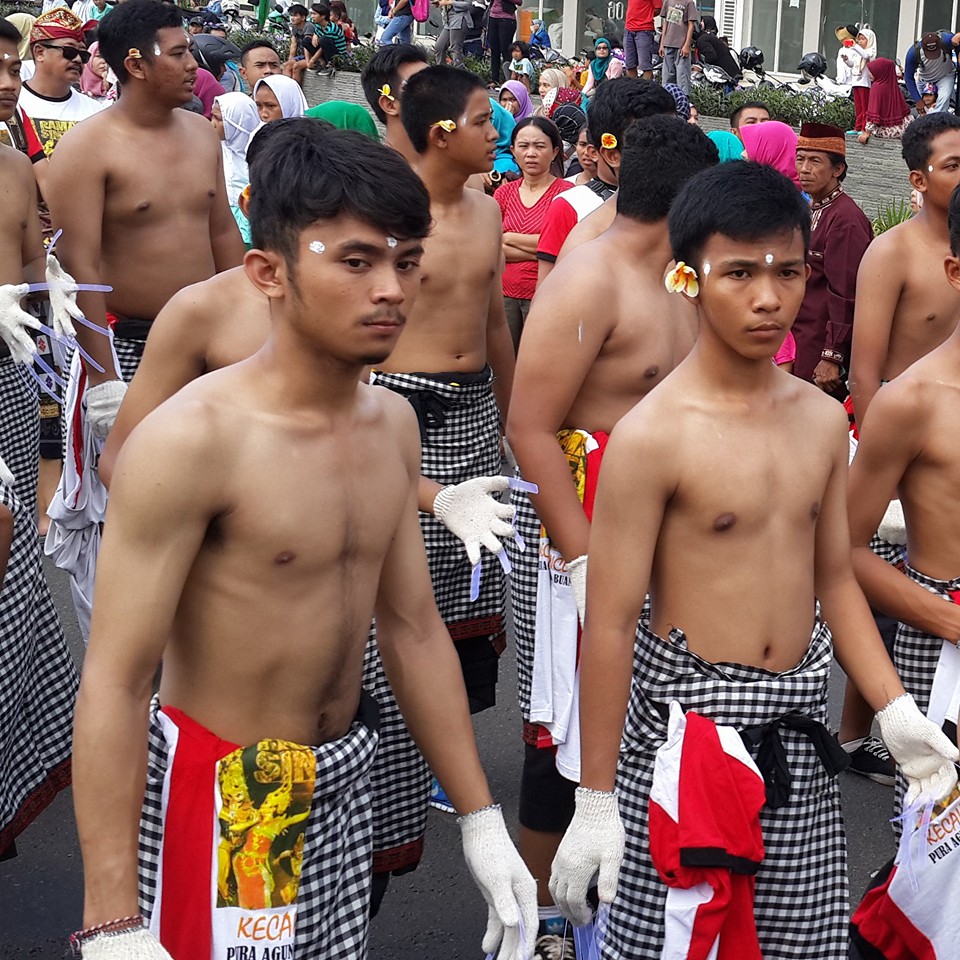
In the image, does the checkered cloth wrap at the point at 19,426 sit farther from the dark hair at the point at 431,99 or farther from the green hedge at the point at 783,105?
the green hedge at the point at 783,105

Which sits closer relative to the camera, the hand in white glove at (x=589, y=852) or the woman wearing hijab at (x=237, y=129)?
the hand in white glove at (x=589, y=852)

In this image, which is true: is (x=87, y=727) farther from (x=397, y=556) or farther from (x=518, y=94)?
(x=518, y=94)

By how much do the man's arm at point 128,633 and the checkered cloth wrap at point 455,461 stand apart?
206 cm

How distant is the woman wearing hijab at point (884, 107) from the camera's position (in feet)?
61.5

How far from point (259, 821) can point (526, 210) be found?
6455mm

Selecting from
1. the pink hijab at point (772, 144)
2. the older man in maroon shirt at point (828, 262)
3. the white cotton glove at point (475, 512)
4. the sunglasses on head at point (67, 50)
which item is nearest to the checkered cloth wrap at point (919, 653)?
the white cotton glove at point (475, 512)

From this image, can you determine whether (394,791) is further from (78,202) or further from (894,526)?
(78,202)

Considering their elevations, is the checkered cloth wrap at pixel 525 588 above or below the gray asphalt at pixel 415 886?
above

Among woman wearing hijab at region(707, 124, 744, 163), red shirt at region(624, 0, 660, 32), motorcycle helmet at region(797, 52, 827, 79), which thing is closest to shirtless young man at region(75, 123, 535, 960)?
woman wearing hijab at region(707, 124, 744, 163)

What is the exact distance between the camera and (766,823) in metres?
2.81

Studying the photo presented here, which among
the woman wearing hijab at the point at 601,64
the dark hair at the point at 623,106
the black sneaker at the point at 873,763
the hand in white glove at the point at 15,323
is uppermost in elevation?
the dark hair at the point at 623,106

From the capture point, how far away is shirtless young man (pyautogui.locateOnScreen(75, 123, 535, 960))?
2150 millimetres

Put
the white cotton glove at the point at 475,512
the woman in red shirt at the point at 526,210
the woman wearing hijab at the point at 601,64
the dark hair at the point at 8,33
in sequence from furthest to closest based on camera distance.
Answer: the woman wearing hijab at the point at 601,64
the woman in red shirt at the point at 526,210
the dark hair at the point at 8,33
the white cotton glove at the point at 475,512

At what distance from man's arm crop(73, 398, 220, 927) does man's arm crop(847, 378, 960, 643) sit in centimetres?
171
